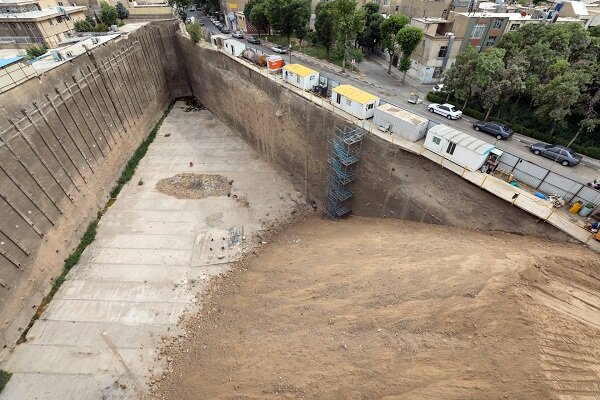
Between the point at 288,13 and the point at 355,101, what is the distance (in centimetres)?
3631

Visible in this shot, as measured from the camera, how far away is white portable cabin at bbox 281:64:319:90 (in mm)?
30688

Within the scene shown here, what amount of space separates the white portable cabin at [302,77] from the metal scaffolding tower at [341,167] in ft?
24.2

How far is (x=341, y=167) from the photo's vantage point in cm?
2595

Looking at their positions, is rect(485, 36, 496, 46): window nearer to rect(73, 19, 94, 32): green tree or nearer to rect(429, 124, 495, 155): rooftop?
rect(429, 124, 495, 155): rooftop

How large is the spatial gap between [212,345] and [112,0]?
253 ft

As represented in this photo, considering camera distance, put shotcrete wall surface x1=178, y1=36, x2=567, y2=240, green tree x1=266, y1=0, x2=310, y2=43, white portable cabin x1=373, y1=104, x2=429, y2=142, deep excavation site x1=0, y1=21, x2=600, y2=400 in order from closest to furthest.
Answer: deep excavation site x1=0, y1=21, x2=600, y2=400 → shotcrete wall surface x1=178, y1=36, x2=567, y2=240 → white portable cabin x1=373, y1=104, x2=429, y2=142 → green tree x1=266, y1=0, x2=310, y2=43

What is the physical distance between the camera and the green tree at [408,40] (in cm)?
3978

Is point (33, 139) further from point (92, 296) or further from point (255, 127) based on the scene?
point (255, 127)

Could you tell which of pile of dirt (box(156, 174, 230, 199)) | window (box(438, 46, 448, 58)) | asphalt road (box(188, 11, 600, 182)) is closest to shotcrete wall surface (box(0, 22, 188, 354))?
pile of dirt (box(156, 174, 230, 199))

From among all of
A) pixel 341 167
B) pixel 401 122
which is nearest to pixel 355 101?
pixel 401 122

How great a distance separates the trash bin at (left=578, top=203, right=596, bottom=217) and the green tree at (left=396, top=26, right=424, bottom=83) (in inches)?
1174

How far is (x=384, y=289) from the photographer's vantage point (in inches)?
705

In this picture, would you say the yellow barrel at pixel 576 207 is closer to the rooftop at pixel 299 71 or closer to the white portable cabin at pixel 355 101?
the white portable cabin at pixel 355 101

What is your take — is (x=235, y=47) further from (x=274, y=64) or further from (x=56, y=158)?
(x=56, y=158)
